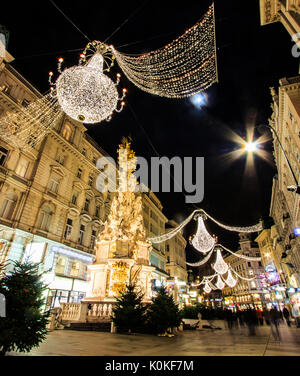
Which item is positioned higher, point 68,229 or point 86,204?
point 86,204

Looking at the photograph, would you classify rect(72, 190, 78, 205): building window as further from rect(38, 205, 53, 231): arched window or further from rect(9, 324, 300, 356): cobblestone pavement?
rect(9, 324, 300, 356): cobblestone pavement

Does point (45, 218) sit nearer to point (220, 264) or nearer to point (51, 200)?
point (51, 200)

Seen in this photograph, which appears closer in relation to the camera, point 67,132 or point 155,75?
point 155,75

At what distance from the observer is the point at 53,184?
24.8m

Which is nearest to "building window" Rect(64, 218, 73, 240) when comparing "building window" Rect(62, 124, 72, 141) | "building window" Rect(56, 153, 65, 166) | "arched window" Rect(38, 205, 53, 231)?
"arched window" Rect(38, 205, 53, 231)

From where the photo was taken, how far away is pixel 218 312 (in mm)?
22859

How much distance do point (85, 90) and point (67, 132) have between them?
23.1 meters

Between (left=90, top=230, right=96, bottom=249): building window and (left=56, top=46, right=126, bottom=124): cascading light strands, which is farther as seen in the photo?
(left=90, top=230, right=96, bottom=249): building window

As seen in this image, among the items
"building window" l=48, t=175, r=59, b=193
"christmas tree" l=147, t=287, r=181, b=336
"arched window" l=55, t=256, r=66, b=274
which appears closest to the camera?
"christmas tree" l=147, t=287, r=181, b=336

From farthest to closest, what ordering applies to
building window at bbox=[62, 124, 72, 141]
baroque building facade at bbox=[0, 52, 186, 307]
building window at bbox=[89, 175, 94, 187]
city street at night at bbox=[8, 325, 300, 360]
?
building window at bbox=[89, 175, 94, 187] < building window at bbox=[62, 124, 72, 141] < baroque building facade at bbox=[0, 52, 186, 307] < city street at night at bbox=[8, 325, 300, 360]

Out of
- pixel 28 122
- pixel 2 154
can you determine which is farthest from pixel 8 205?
pixel 28 122

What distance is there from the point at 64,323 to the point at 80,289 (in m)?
12.6

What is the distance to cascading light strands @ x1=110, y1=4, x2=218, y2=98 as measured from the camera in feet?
25.1

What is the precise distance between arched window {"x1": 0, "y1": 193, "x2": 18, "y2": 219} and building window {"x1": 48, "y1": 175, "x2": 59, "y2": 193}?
14.1 ft
